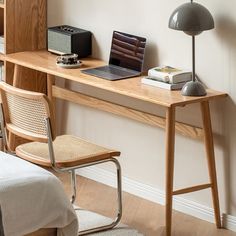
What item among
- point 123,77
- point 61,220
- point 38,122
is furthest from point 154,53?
point 61,220

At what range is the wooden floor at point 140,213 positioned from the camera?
3.97 m

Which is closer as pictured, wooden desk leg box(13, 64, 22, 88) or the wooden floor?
the wooden floor

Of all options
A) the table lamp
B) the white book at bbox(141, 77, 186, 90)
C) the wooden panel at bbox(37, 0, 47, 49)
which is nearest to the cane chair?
the white book at bbox(141, 77, 186, 90)

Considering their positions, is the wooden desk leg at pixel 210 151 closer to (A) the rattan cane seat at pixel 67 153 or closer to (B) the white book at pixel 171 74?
(B) the white book at pixel 171 74

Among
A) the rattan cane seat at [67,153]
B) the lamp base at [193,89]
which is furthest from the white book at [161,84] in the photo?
the rattan cane seat at [67,153]

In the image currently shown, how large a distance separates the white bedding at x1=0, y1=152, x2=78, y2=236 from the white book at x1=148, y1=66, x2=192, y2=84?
0.91 meters

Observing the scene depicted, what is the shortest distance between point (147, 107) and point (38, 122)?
83 centimetres

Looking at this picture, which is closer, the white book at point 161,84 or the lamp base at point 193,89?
the lamp base at point 193,89

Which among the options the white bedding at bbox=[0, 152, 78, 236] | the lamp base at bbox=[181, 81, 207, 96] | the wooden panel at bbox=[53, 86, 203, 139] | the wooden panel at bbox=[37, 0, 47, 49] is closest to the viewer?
the white bedding at bbox=[0, 152, 78, 236]

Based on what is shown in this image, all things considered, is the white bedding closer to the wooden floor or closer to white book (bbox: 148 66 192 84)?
the wooden floor

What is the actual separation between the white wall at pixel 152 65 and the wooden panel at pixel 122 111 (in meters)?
0.08

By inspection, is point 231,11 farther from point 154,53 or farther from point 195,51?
point 154,53

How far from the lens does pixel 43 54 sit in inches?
184

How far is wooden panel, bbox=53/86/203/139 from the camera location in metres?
4.00
